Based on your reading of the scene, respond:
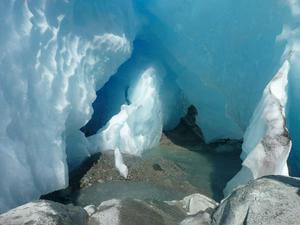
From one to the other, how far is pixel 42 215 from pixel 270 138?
2374 mm

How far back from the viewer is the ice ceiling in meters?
3.99

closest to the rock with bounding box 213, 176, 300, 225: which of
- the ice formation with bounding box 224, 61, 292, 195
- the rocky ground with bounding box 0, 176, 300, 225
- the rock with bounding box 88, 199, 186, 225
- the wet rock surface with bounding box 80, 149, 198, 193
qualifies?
the rocky ground with bounding box 0, 176, 300, 225

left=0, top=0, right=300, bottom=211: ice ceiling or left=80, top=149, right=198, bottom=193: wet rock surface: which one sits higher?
left=0, top=0, right=300, bottom=211: ice ceiling

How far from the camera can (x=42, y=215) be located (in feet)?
11.2

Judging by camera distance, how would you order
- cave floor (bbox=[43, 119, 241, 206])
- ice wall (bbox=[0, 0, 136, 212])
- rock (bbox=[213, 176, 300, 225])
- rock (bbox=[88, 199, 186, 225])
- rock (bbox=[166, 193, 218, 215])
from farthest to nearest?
cave floor (bbox=[43, 119, 241, 206]) < rock (bbox=[166, 193, 218, 215]) < ice wall (bbox=[0, 0, 136, 212]) < rock (bbox=[88, 199, 186, 225]) < rock (bbox=[213, 176, 300, 225])

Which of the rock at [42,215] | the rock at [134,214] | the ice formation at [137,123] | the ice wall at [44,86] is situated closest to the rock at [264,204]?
the rock at [134,214]

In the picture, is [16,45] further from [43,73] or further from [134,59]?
[134,59]

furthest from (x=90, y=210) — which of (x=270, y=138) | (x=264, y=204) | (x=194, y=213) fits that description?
(x=270, y=138)

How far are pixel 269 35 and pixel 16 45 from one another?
11.2 ft

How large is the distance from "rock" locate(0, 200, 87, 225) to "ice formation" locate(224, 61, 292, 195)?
1.90 m

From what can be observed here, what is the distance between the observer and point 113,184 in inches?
201

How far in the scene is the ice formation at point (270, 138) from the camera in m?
4.40

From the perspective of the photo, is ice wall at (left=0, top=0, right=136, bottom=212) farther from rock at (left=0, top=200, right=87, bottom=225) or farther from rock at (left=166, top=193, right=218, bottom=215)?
rock at (left=166, top=193, right=218, bottom=215)

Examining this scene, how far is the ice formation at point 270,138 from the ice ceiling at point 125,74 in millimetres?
47
